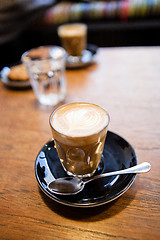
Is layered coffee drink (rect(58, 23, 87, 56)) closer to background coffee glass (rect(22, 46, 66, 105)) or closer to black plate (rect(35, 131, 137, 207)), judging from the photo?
background coffee glass (rect(22, 46, 66, 105))

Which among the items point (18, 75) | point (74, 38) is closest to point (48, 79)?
point (18, 75)

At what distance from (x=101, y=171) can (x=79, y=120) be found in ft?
0.38

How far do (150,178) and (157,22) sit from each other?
1.68 meters

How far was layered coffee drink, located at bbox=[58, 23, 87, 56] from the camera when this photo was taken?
1.02 metres

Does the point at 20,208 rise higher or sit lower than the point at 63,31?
lower

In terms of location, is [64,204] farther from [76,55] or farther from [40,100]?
[76,55]

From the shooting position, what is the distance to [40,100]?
0.81m

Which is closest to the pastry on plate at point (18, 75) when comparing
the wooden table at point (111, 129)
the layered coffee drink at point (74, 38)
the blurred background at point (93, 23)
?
the wooden table at point (111, 129)

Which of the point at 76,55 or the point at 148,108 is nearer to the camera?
the point at 148,108

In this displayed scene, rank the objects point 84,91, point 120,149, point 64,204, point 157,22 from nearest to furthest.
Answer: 1. point 64,204
2. point 120,149
3. point 84,91
4. point 157,22

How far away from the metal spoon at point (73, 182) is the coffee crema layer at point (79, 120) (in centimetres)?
9

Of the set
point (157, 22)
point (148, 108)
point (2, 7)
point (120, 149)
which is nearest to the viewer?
point (120, 149)

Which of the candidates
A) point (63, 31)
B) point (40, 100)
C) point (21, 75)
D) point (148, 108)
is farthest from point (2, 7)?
point (148, 108)

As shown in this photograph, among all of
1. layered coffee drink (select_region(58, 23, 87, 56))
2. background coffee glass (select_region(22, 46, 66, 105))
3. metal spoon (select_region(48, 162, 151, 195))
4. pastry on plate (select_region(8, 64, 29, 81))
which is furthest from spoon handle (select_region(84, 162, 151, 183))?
layered coffee drink (select_region(58, 23, 87, 56))
